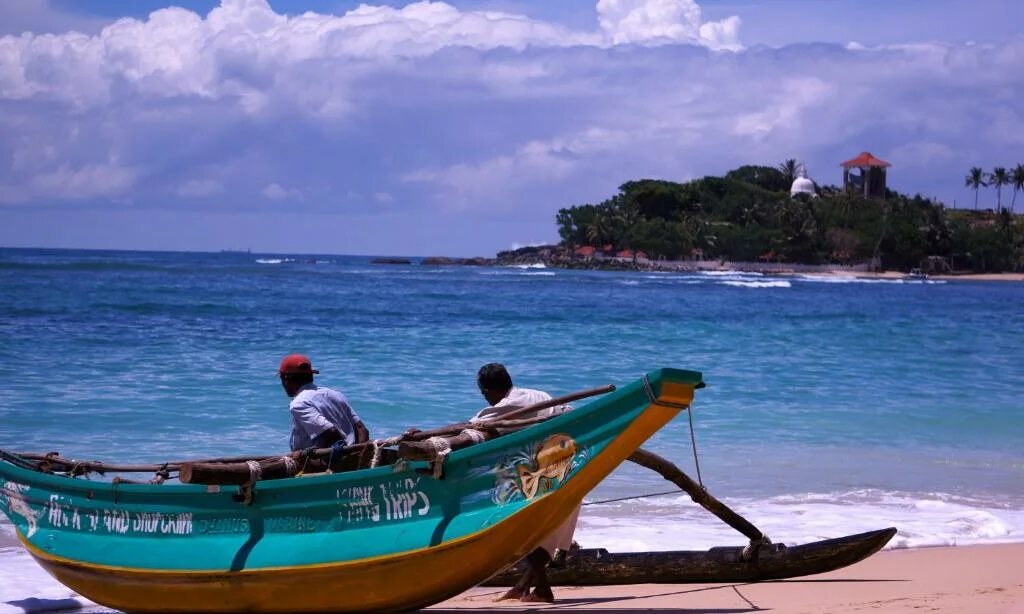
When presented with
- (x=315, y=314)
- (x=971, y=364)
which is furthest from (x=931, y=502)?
(x=315, y=314)

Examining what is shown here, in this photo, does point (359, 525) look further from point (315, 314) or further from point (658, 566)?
point (315, 314)

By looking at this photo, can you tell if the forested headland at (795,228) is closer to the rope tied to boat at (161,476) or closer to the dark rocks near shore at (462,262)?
the dark rocks near shore at (462,262)

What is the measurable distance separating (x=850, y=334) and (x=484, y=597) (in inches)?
1032

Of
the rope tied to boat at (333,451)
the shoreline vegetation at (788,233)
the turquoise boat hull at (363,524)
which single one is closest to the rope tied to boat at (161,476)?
the turquoise boat hull at (363,524)

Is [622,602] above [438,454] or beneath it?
beneath

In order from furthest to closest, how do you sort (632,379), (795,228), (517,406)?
(795,228), (632,379), (517,406)

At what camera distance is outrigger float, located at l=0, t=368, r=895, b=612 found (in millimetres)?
5301

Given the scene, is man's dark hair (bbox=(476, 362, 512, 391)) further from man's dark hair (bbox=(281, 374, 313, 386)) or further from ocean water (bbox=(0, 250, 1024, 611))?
ocean water (bbox=(0, 250, 1024, 611))

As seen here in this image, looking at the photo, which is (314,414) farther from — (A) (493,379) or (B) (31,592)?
(B) (31,592)

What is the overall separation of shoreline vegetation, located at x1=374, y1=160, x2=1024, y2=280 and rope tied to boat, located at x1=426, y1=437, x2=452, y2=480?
349ft

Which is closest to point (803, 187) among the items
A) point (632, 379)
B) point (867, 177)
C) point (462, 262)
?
point (867, 177)

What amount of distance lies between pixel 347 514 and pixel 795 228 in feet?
365

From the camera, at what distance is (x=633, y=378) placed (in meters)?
19.5

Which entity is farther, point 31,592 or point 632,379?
point 632,379
